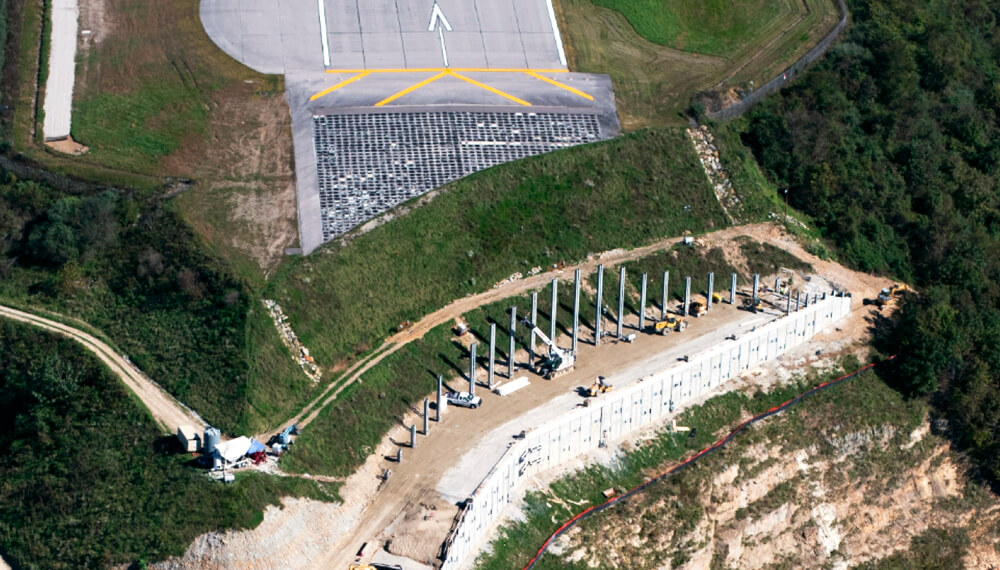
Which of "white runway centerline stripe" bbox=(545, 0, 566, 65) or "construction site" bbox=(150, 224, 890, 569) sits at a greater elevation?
"white runway centerline stripe" bbox=(545, 0, 566, 65)

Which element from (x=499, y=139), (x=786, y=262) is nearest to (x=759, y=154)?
(x=786, y=262)

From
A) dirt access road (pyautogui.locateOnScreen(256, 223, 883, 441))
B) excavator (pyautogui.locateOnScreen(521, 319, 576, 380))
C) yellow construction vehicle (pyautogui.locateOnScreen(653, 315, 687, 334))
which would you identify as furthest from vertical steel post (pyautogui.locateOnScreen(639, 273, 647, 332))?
excavator (pyautogui.locateOnScreen(521, 319, 576, 380))

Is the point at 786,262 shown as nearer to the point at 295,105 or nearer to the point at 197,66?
the point at 295,105

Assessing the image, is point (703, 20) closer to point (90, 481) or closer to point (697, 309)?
point (697, 309)

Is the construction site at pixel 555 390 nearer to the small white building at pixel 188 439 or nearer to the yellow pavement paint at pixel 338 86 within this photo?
the small white building at pixel 188 439

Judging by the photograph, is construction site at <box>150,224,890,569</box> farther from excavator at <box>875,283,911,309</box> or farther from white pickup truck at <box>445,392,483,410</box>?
excavator at <box>875,283,911,309</box>
